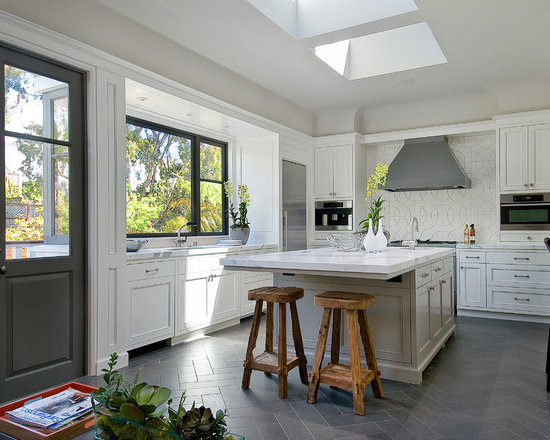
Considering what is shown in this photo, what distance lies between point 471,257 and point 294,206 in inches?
93.0

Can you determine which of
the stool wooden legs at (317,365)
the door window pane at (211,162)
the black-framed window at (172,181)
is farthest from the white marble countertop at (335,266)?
the door window pane at (211,162)

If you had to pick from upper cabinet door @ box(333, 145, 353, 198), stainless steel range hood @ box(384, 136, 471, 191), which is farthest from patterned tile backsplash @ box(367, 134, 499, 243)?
upper cabinet door @ box(333, 145, 353, 198)

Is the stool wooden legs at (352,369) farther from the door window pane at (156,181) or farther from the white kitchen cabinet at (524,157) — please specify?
the white kitchen cabinet at (524,157)

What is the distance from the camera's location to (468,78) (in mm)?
5246

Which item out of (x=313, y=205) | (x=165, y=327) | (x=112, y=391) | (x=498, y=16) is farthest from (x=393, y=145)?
(x=112, y=391)

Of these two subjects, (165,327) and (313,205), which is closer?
(165,327)

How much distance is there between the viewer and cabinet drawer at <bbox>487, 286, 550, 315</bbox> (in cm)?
504

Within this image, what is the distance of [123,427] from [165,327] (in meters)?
3.09

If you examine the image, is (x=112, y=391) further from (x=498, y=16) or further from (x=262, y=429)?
→ (x=498, y=16)

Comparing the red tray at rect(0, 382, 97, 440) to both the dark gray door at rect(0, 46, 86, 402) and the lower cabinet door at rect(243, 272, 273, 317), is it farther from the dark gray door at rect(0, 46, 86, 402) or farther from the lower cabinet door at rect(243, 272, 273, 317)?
the lower cabinet door at rect(243, 272, 273, 317)

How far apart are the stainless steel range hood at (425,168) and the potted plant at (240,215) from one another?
6.69 feet

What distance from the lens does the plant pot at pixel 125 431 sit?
0.99m

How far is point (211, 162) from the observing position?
580cm

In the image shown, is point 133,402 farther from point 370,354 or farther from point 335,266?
point 370,354
